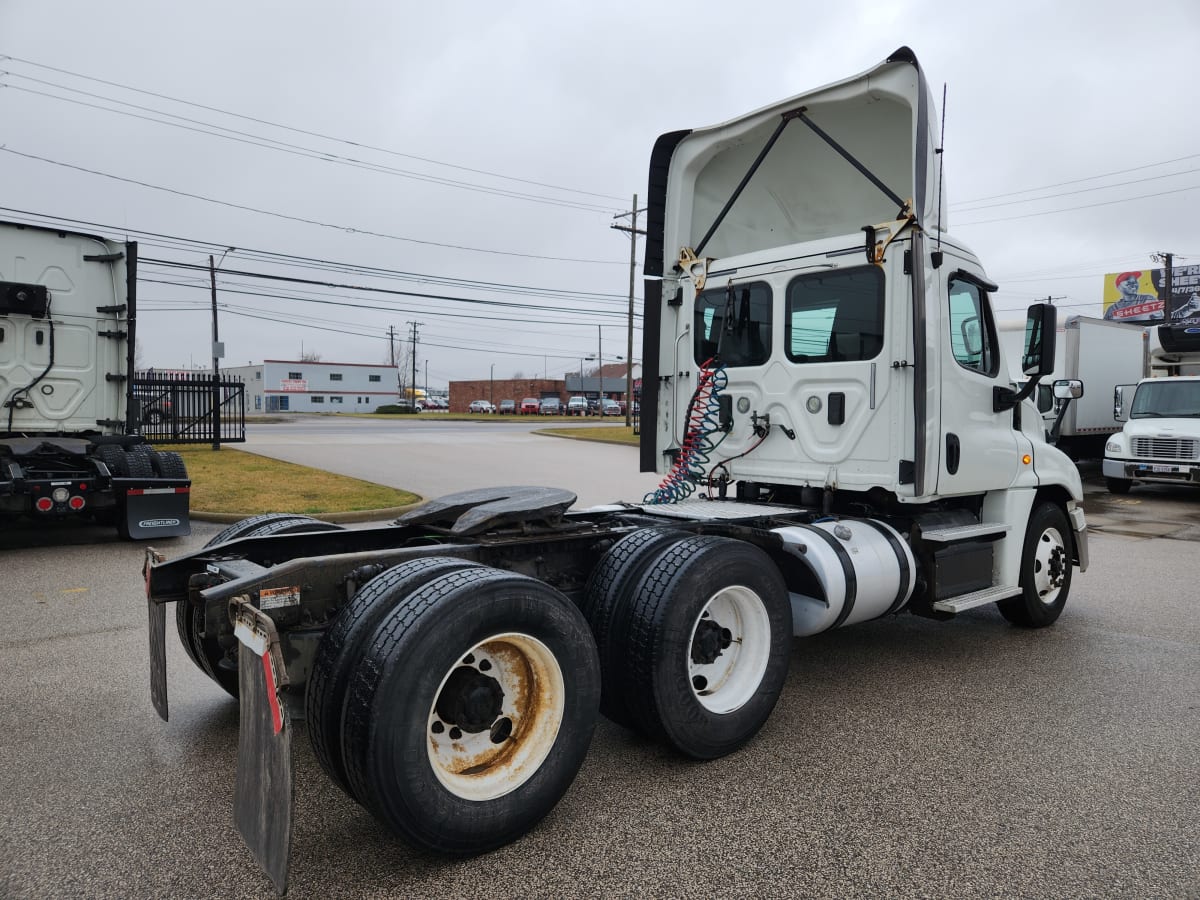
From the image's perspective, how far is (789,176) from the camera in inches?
232

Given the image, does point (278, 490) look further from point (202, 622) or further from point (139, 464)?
point (202, 622)

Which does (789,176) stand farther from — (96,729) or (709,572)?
(96,729)

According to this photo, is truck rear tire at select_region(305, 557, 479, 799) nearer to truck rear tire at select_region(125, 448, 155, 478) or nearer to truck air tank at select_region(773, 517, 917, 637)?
truck air tank at select_region(773, 517, 917, 637)

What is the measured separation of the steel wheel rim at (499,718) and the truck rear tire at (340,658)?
30 cm

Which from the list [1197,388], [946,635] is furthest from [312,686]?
[1197,388]

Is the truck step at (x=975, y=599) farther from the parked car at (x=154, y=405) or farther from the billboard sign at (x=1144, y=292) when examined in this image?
the billboard sign at (x=1144, y=292)

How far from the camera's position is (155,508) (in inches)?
350

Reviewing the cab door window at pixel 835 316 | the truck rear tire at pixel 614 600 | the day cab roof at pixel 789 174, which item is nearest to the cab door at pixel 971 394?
the cab door window at pixel 835 316

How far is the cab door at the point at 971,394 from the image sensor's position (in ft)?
16.2

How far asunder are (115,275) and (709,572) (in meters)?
8.56

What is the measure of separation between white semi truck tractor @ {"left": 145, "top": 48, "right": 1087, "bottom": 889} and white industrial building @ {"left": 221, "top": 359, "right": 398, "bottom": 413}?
3208 inches

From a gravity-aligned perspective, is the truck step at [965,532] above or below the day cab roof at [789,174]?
below

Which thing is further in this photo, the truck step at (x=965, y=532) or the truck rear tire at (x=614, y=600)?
the truck step at (x=965, y=532)

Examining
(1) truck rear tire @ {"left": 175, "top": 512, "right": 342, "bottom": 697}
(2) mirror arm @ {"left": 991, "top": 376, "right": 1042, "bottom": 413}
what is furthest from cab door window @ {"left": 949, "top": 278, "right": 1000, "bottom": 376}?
(1) truck rear tire @ {"left": 175, "top": 512, "right": 342, "bottom": 697}
